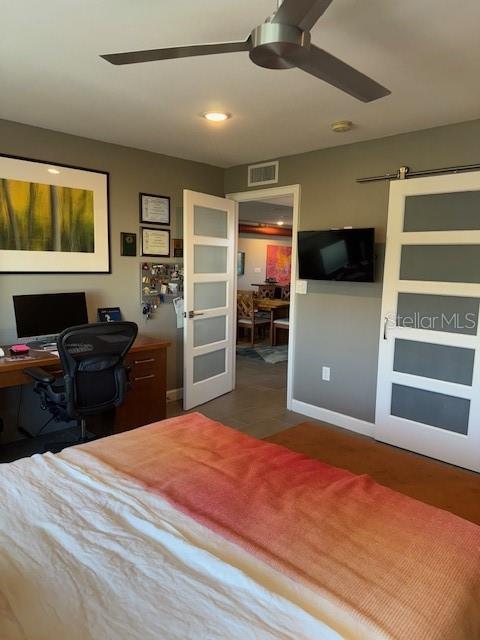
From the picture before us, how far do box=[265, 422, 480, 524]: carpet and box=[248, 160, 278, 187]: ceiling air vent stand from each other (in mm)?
2467

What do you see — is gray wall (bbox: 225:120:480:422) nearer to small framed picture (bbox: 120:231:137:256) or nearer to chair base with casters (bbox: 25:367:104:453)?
small framed picture (bbox: 120:231:137:256)

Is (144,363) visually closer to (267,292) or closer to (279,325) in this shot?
(279,325)

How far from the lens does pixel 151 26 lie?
1.88 metres

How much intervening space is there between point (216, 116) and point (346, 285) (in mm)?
1719

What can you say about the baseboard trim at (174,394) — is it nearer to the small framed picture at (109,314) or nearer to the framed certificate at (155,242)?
the small framed picture at (109,314)

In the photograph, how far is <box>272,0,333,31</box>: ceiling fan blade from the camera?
4.26 feet

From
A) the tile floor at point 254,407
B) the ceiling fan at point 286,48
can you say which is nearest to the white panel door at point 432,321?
the tile floor at point 254,407

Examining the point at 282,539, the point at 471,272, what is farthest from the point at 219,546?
the point at 471,272

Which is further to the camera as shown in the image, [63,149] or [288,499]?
[63,149]

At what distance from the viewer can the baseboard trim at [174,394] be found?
176 inches

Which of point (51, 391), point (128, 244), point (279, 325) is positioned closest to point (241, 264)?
point (279, 325)

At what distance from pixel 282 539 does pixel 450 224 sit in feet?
8.58

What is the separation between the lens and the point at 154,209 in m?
4.12

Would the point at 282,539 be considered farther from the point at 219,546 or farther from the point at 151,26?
the point at 151,26
